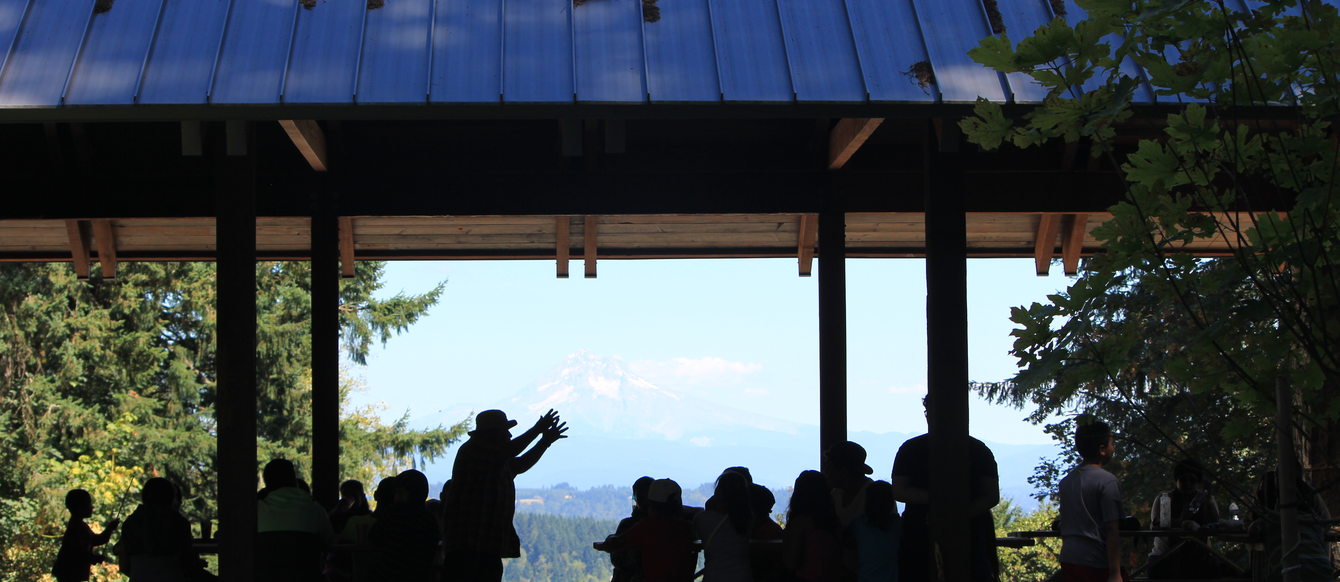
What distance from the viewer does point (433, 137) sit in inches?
320

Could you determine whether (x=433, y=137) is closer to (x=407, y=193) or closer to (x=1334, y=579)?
(x=407, y=193)

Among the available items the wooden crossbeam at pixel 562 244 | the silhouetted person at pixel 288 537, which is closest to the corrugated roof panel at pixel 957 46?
the silhouetted person at pixel 288 537

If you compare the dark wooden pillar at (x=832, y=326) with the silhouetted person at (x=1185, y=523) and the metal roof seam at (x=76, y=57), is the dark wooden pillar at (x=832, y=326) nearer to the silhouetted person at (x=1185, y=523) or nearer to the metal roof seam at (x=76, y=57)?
the silhouetted person at (x=1185, y=523)

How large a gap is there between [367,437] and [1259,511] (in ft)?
96.3

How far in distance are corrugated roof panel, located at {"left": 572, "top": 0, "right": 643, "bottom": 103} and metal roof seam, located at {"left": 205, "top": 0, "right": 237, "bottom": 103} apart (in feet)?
4.58

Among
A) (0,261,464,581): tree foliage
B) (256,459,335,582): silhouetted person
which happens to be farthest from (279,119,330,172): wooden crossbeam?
(0,261,464,581): tree foliage

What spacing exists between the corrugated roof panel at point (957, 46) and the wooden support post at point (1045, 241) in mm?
3737

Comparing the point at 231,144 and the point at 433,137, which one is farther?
the point at 433,137

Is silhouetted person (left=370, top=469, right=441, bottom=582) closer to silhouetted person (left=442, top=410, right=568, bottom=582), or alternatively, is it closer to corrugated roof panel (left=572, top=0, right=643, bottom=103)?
silhouetted person (left=442, top=410, right=568, bottom=582)

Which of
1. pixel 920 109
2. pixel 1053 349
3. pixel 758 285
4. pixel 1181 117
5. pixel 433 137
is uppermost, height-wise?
pixel 758 285

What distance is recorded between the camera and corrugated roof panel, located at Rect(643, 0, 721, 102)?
17.1 feet

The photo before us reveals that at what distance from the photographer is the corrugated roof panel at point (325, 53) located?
5.15m

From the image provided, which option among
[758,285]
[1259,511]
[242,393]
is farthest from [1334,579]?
[758,285]

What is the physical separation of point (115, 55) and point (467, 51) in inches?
54.4
